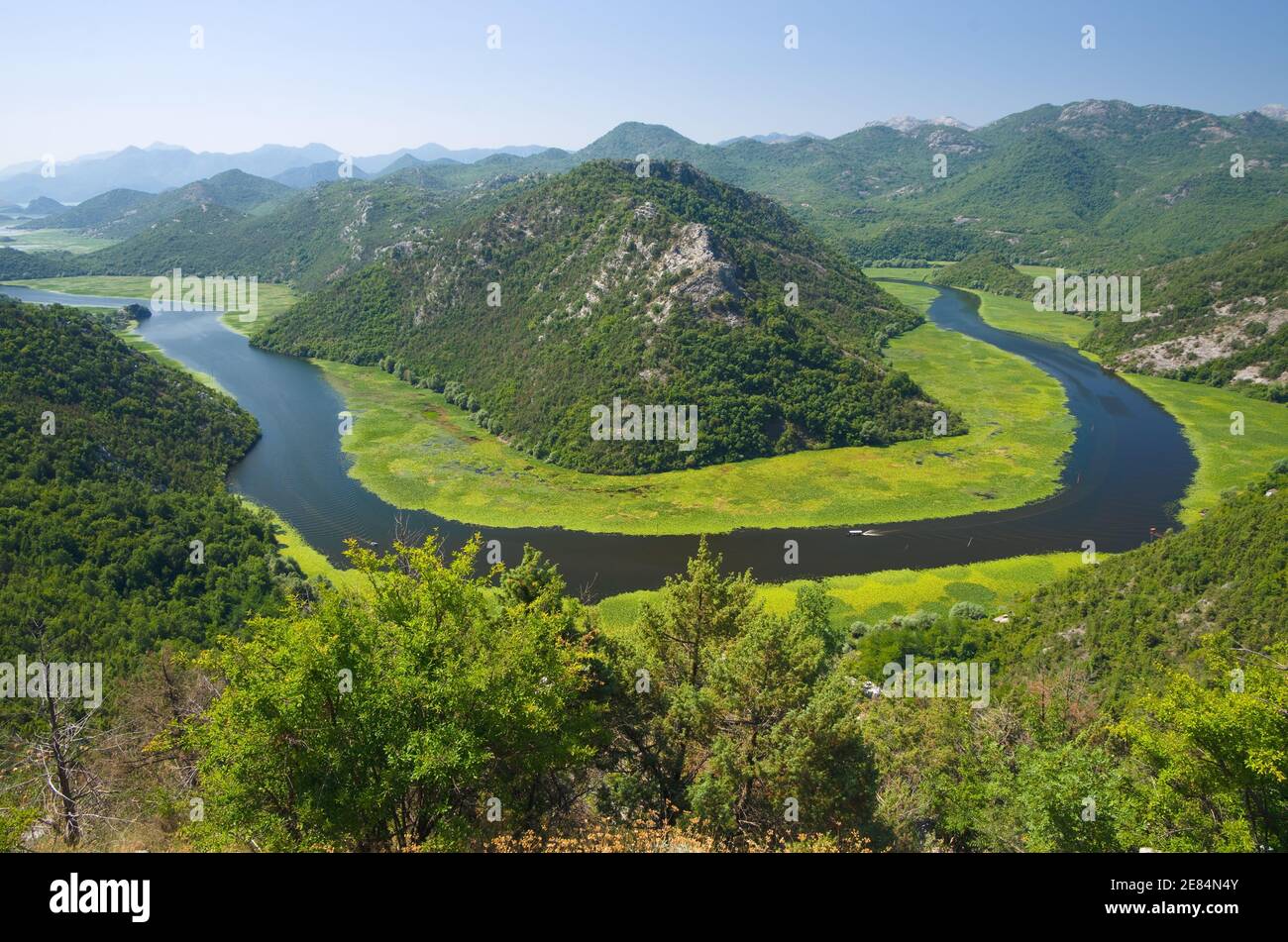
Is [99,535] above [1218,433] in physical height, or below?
below

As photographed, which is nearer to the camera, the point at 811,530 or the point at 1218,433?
the point at 811,530

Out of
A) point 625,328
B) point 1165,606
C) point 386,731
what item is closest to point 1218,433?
point 1165,606

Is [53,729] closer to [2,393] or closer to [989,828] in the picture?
[989,828]

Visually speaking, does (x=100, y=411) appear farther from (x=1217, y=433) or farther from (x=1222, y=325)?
(x=1222, y=325)

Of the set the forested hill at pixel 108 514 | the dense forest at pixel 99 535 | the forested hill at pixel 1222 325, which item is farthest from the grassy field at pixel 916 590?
the forested hill at pixel 1222 325

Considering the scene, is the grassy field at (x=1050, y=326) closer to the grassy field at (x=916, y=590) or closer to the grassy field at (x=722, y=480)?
the grassy field at (x=722, y=480)
